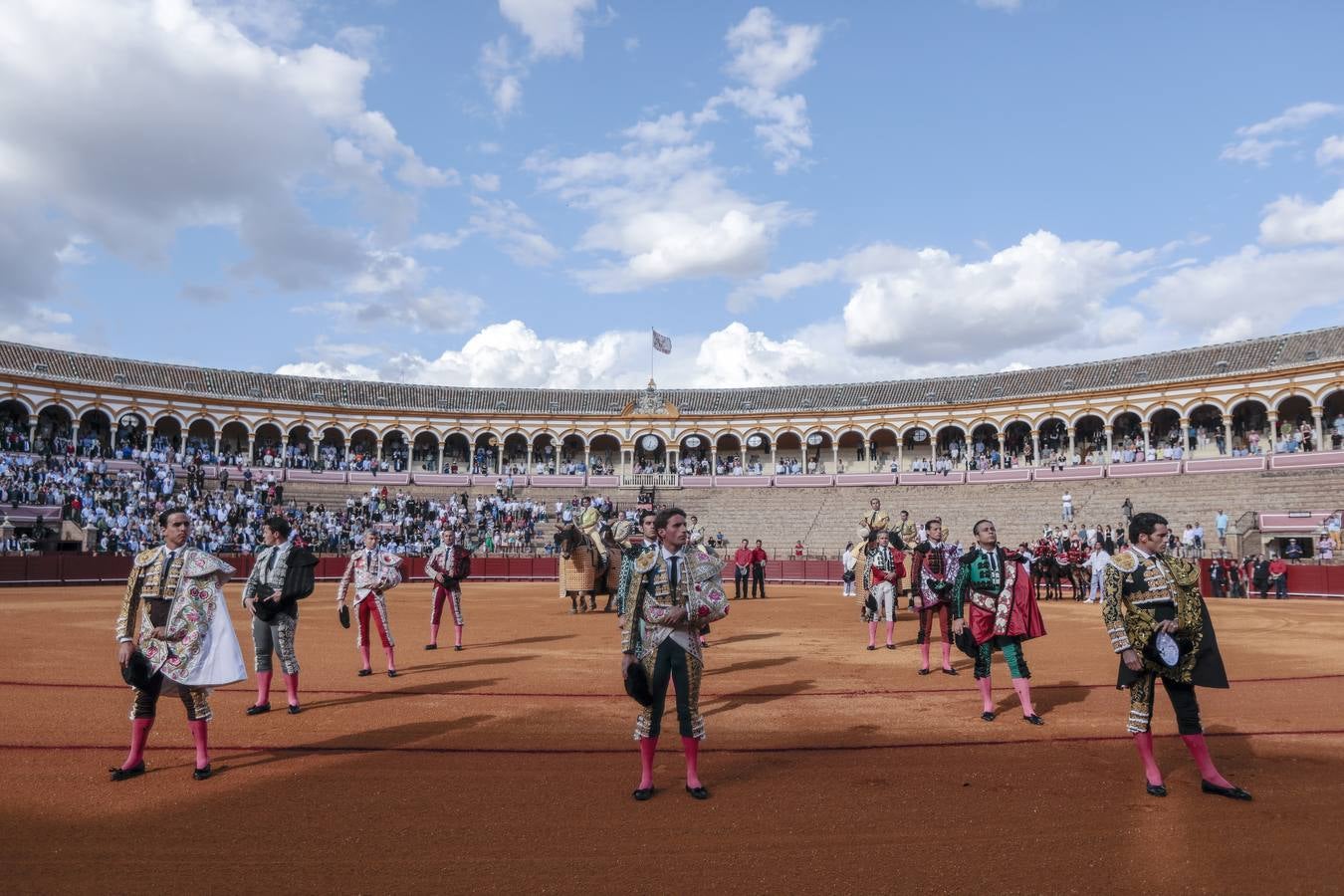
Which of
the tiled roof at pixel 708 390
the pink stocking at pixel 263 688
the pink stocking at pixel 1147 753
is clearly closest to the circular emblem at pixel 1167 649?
the pink stocking at pixel 1147 753

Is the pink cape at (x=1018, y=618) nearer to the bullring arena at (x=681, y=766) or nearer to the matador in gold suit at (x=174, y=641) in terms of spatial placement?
the bullring arena at (x=681, y=766)

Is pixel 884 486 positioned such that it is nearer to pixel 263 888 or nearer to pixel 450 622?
pixel 450 622

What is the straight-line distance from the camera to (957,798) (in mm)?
5016

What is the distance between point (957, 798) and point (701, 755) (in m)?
1.81

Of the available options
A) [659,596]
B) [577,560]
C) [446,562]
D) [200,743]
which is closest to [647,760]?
[659,596]

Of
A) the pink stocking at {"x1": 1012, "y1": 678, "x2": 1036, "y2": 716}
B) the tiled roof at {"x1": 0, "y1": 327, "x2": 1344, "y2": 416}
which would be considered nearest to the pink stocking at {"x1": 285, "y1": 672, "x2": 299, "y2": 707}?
the pink stocking at {"x1": 1012, "y1": 678, "x2": 1036, "y2": 716}

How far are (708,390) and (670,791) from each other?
48.5 meters

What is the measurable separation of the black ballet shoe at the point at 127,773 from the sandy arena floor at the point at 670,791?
91mm

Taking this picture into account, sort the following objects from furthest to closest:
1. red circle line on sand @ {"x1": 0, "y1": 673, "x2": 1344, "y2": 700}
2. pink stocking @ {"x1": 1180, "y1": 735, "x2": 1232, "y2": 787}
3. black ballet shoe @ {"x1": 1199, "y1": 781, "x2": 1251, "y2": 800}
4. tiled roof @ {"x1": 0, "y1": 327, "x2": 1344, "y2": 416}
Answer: tiled roof @ {"x1": 0, "y1": 327, "x2": 1344, "y2": 416}
red circle line on sand @ {"x1": 0, "y1": 673, "x2": 1344, "y2": 700}
pink stocking @ {"x1": 1180, "y1": 735, "x2": 1232, "y2": 787}
black ballet shoe @ {"x1": 1199, "y1": 781, "x2": 1251, "y2": 800}

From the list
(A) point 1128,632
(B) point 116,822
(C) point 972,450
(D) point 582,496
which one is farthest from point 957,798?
(C) point 972,450

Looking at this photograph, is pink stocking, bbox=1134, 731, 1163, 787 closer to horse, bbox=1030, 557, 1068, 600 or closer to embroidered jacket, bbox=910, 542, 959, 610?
embroidered jacket, bbox=910, 542, 959, 610

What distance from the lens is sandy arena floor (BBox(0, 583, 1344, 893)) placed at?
3.99 meters

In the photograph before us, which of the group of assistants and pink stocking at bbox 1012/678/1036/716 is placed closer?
the group of assistants

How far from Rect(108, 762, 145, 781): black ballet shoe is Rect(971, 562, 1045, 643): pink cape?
6.36m
